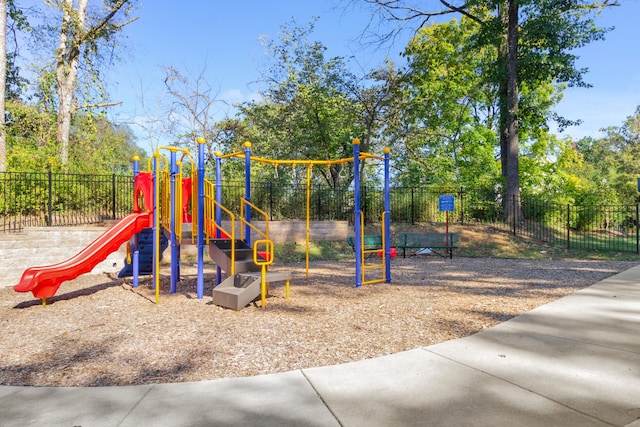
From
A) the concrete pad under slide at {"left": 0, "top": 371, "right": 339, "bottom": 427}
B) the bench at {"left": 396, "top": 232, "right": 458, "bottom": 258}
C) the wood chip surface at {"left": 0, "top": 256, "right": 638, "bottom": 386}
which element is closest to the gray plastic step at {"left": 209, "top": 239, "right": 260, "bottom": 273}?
the wood chip surface at {"left": 0, "top": 256, "right": 638, "bottom": 386}

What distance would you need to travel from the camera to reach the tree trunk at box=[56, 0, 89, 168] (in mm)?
15719

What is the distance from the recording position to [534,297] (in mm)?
6578

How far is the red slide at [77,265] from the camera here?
249 inches

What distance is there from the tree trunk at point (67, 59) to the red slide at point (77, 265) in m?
10.6

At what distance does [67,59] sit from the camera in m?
16.3

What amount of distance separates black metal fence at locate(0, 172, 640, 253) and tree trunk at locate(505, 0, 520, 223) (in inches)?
9.6

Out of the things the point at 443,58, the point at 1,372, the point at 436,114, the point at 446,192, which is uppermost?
the point at 443,58

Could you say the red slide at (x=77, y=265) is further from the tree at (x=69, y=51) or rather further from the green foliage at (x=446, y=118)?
the green foliage at (x=446, y=118)


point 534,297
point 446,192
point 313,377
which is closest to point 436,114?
point 446,192

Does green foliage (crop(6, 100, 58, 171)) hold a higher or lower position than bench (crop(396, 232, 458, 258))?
higher

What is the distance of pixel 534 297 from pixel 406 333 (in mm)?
3211

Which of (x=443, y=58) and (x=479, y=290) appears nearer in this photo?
(x=479, y=290)

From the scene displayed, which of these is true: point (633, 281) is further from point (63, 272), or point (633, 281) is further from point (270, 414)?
point (63, 272)

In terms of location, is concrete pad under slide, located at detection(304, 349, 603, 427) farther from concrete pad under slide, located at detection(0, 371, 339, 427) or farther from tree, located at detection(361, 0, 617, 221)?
tree, located at detection(361, 0, 617, 221)
